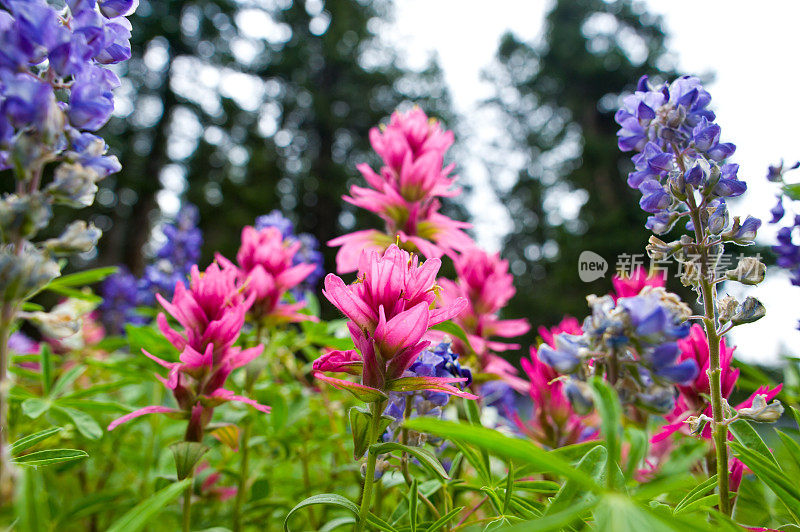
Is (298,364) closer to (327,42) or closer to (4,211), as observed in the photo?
(4,211)

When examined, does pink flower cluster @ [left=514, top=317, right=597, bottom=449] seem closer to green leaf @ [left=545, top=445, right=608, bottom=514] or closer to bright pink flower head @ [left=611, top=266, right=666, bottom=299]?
bright pink flower head @ [left=611, top=266, right=666, bottom=299]

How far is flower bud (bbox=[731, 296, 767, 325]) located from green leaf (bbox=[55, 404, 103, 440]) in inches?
35.2

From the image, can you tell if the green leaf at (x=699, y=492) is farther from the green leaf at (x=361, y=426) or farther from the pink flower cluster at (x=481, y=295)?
the pink flower cluster at (x=481, y=295)

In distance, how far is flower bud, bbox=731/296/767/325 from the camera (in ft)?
1.69

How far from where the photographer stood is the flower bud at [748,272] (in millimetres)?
530

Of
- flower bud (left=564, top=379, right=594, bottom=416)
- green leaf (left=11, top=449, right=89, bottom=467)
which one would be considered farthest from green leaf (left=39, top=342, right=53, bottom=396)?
flower bud (left=564, top=379, right=594, bottom=416)

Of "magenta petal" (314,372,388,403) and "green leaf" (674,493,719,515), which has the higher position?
"magenta petal" (314,372,388,403)

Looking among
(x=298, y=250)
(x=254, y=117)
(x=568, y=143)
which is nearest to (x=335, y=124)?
(x=254, y=117)

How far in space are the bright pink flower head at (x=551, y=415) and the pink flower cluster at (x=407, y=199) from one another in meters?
0.30

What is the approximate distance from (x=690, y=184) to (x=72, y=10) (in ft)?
A: 2.13

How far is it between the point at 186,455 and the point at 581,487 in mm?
454

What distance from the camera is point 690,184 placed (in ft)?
1.83

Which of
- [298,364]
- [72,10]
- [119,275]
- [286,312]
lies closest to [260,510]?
[286,312]

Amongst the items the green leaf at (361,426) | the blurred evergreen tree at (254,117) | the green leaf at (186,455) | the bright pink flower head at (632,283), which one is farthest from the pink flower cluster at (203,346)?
the blurred evergreen tree at (254,117)
